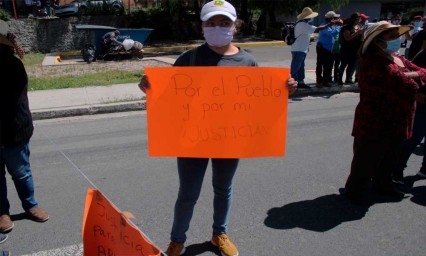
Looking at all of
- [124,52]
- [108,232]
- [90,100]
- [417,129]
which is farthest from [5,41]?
[124,52]

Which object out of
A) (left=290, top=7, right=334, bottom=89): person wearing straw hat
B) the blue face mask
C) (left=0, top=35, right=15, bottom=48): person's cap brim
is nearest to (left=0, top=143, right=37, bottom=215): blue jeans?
(left=0, top=35, right=15, bottom=48): person's cap brim

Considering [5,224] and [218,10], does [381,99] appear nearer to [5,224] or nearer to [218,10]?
[218,10]

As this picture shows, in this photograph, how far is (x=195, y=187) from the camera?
276cm

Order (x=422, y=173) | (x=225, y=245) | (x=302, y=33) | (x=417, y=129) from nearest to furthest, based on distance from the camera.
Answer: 1. (x=225, y=245)
2. (x=417, y=129)
3. (x=422, y=173)
4. (x=302, y=33)

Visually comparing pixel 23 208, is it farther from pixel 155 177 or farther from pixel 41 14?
pixel 41 14

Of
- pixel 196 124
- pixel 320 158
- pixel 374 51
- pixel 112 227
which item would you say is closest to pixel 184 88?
pixel 196 124

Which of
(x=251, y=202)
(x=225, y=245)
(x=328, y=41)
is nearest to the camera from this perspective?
(x=225, y=245)

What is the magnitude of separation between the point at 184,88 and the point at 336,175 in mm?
2676

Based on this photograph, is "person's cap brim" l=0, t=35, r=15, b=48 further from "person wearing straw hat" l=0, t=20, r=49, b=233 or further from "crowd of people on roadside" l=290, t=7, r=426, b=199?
"crowd of people on roadside" l=290, t=7, r=426, b=199

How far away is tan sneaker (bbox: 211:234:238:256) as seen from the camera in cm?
303

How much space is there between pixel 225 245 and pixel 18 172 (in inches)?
71.9

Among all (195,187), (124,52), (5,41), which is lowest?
(124,52)

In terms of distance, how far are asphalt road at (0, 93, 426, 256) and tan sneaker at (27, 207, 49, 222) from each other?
0.21 feet

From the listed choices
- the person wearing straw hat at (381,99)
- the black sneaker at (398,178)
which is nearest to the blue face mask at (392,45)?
the person wearing straw hat at (381,99)
